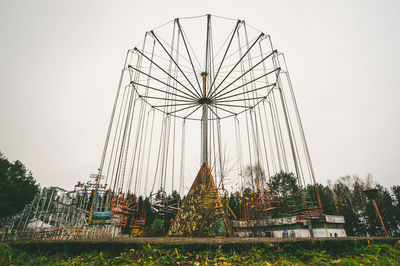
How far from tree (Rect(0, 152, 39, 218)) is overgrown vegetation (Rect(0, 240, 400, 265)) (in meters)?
34.5

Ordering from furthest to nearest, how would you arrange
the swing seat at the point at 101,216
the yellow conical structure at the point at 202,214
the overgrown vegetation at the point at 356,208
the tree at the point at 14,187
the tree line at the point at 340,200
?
the overgrown vegetation at the point at 356,208, the tree line at the point at 340,200, the tree at the point at 14,187, the swing seat at the point at 101,216, the yellow conical structure at the point at 202,214

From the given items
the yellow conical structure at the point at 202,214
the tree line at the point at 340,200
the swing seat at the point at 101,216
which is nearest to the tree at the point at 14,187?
the tree line at the point at 340,200

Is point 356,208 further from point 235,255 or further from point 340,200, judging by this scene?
point 235,255

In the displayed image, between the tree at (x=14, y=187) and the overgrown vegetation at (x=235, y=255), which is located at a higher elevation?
the tree at (x=14, y=187)

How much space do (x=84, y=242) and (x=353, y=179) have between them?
40.6 metres

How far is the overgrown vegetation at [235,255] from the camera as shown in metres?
3.11

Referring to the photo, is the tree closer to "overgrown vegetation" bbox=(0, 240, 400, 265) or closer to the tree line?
the tree line

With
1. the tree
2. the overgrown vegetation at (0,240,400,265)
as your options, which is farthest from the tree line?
the overgrown vegetation at (0,240,400,265)

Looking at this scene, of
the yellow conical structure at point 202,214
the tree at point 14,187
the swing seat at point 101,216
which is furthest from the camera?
the tree at point 14,187

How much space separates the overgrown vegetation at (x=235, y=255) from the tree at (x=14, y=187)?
113 ft

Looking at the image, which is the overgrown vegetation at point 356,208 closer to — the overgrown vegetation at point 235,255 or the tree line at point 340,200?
the tree line at point 340,200

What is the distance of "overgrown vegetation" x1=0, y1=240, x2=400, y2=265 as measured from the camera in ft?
10.2

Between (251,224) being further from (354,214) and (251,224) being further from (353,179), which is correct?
(354,214)

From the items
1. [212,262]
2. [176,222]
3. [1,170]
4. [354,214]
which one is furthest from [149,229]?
[354,214]
